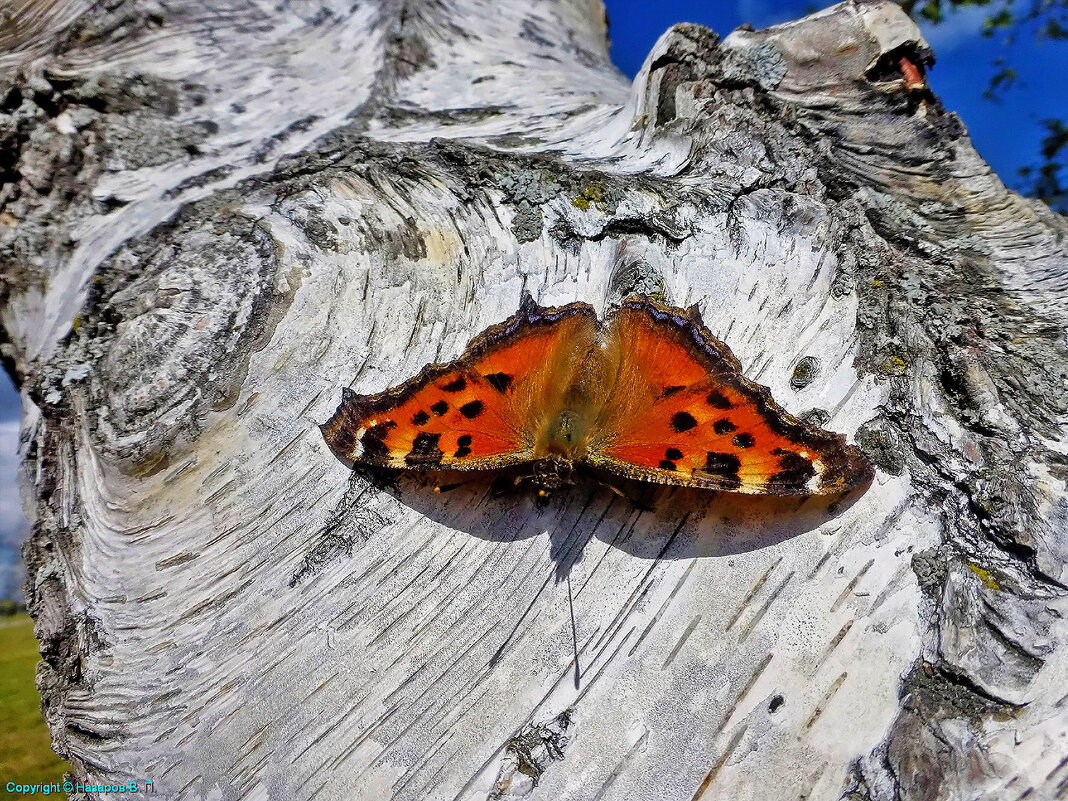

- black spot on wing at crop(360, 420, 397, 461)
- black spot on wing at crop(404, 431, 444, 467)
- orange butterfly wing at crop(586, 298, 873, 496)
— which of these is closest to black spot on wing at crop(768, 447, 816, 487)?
orange butterfly wing at crop(586, 298, 873, 496)

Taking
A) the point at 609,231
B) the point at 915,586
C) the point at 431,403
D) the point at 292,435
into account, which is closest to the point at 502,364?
the point at 431,403

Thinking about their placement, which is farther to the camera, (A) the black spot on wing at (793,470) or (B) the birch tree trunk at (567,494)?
(A) the black spot on wing at (793,470)

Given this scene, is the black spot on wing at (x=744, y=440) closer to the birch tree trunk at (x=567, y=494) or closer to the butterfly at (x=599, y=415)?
the butterfly at (x=599, y=415)

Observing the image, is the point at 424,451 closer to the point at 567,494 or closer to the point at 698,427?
the point at 567,494

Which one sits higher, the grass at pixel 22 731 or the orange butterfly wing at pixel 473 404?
the orange butterfly wing at pixel 473 404

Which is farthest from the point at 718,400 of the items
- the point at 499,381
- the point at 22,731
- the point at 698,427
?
the point at 22,731

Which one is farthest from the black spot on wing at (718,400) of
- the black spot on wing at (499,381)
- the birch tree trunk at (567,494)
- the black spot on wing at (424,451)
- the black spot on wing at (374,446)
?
the black spot on wing at (374,446)

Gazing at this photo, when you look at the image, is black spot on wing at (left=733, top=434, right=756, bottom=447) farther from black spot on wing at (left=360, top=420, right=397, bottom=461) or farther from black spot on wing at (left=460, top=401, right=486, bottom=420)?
black spot on wing at (left=360, top=420, right=397, bottom=461)
